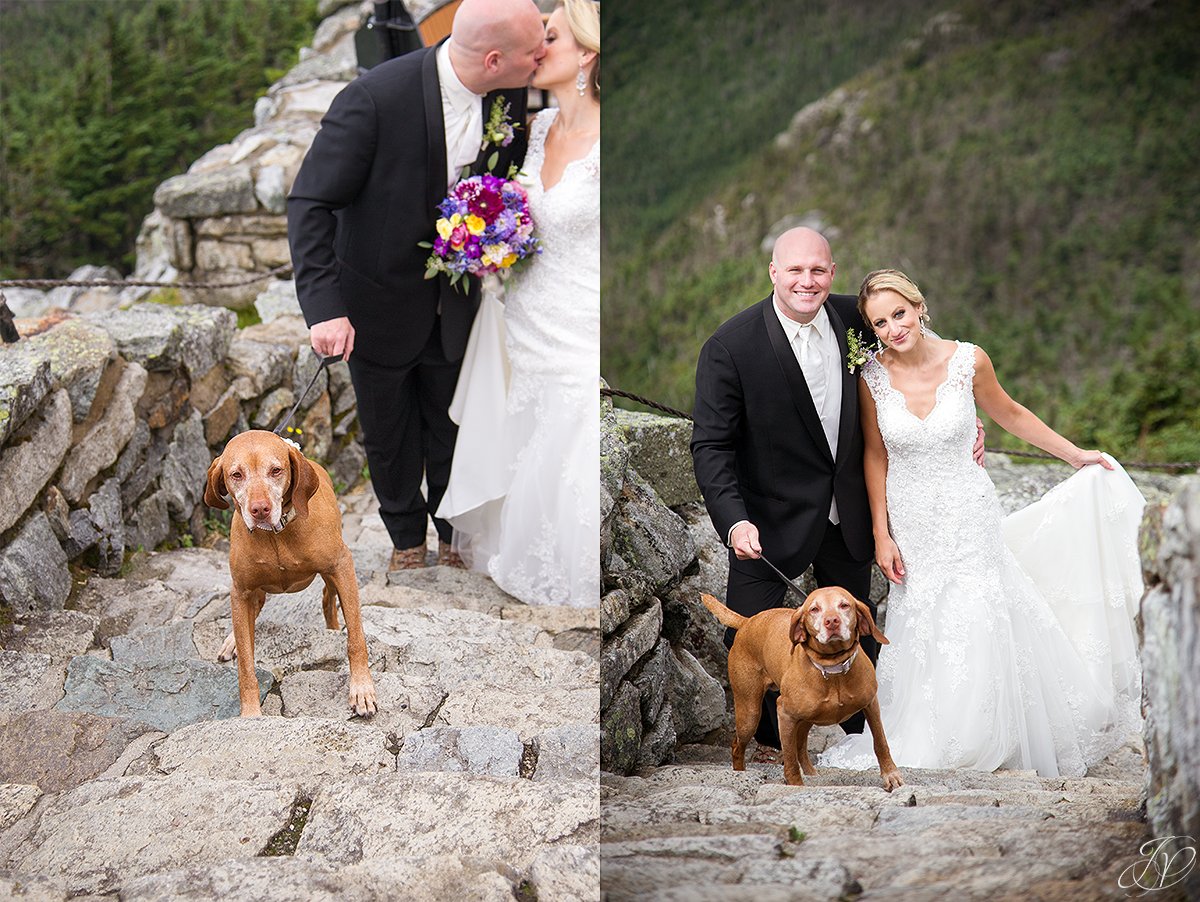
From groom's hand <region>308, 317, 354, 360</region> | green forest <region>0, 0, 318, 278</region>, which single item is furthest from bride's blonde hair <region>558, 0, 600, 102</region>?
green forest <region>0, 0, 318, 278</region>

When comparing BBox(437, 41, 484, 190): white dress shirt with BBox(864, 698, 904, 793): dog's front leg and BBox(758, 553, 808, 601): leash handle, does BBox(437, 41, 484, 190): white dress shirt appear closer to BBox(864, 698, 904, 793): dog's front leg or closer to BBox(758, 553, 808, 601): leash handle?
BBox(758, 553, 808, 601): leash handle

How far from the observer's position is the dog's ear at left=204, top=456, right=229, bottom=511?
217 cm

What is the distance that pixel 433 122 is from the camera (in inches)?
113

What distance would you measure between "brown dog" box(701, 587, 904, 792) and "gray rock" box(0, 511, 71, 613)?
1.99 m

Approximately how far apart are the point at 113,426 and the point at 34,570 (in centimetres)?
49

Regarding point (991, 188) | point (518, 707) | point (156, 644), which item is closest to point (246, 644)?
point (156, 644)

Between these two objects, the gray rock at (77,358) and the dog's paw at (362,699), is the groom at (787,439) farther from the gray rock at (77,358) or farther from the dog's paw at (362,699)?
the gray rock at (77,358)

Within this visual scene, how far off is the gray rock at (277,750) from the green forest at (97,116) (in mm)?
3168

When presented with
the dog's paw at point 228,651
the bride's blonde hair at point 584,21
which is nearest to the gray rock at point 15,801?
the dog's paw at point 228,651

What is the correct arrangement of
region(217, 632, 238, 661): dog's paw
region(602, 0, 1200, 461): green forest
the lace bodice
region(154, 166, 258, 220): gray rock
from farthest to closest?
A: region(602, 0, 1200, 461): green forest, region(154, 166, 258, 220): gray rock, the lace bodice, region(217, 632, 238, 661): dog's paw

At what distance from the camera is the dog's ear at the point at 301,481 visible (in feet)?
7.22

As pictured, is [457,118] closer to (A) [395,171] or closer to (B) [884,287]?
(A) [395,171]

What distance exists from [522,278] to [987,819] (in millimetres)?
2227

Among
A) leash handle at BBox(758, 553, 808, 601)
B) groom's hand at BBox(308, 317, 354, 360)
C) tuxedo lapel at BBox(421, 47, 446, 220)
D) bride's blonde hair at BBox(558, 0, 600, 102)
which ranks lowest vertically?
leash handle at BBox(758, 553, 808, 601)
